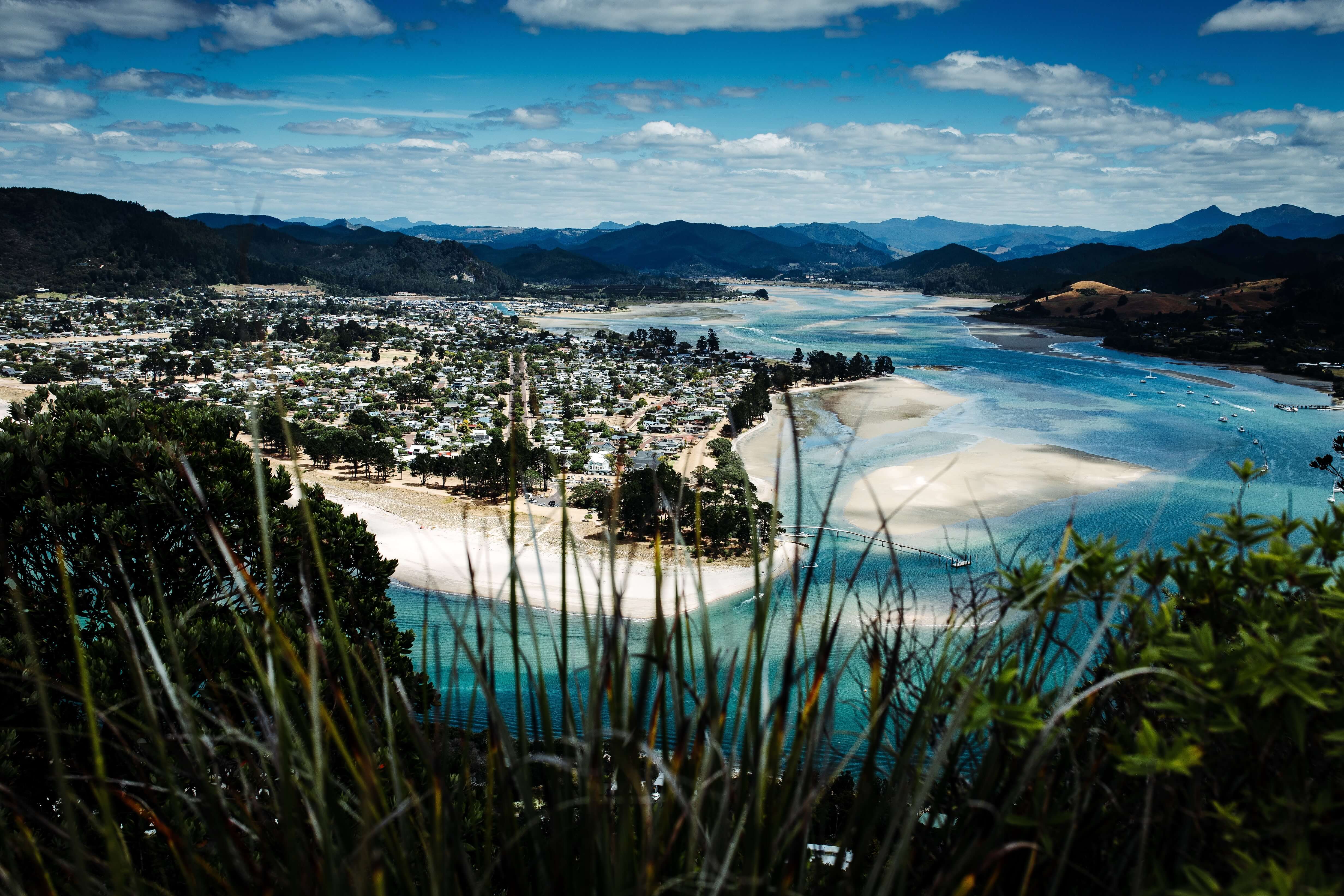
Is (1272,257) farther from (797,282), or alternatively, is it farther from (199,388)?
(199,388)

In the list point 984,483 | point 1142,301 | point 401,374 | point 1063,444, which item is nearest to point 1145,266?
point 1142,301

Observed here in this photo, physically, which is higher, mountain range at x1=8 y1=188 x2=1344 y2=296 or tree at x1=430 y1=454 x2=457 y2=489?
mountain range at x1=8 y1=188 x2=1344 y2=296

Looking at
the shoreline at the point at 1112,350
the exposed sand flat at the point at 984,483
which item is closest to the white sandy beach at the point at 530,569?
the exposed sand flat at the point at 984,483

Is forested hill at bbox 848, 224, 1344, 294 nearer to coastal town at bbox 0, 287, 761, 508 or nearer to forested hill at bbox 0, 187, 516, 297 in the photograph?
coastal town at bbox 0, 287, 761, 508

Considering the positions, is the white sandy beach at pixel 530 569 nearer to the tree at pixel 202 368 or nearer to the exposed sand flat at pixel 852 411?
the exposed sand flat at pixel 852 411

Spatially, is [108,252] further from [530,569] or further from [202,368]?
[530,569]

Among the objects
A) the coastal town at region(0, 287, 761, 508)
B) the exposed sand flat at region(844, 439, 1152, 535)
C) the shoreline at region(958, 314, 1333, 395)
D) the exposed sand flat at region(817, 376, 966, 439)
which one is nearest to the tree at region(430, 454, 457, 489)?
the coastal town at region(0, 287, 761, 508)
